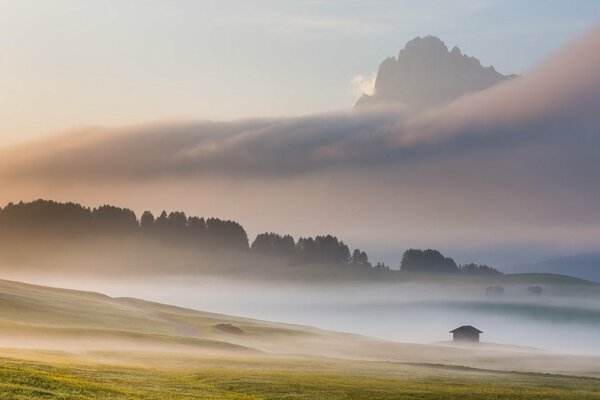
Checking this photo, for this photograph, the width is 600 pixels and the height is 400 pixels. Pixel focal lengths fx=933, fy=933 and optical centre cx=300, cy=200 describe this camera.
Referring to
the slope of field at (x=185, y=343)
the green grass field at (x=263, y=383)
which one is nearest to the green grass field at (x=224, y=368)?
the green grass field at (x=263, y=383)

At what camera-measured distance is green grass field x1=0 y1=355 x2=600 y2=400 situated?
56500 millimetres

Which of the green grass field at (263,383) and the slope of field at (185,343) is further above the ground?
the slope of field at (185,343)

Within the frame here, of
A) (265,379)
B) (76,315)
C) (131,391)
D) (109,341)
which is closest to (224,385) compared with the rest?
(265,379)

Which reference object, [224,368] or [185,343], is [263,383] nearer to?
[224,368]

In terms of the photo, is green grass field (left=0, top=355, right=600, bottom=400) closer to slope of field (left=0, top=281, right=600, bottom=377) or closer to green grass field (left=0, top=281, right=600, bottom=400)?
green grass field (left=0, top=281, right=600, bottom=400)

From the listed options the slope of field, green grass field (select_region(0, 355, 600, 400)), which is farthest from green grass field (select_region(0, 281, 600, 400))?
the slope of field

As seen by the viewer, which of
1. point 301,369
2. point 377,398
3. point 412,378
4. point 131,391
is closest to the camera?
point 131,391

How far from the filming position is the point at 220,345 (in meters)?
151

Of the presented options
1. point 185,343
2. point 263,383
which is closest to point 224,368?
point 263,383

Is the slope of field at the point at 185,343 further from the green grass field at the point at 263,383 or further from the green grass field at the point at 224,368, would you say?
the green grass field at the point at 263,383

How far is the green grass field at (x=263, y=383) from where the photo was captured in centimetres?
5650

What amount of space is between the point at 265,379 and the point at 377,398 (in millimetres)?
14816

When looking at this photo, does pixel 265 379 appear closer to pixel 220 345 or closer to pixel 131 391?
pixel 131 391

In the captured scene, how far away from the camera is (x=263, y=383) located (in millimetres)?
78250
